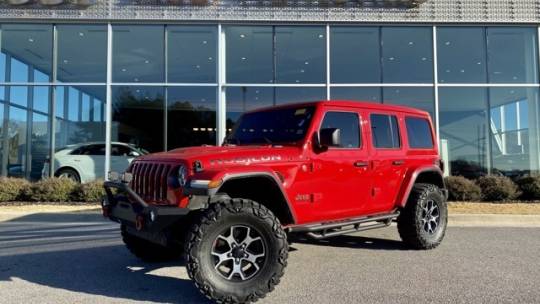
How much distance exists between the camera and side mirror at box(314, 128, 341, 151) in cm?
497

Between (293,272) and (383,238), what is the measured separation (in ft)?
9.03

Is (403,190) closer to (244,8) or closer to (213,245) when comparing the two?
(213,245)

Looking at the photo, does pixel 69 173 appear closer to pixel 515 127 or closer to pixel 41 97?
pixel 41 97

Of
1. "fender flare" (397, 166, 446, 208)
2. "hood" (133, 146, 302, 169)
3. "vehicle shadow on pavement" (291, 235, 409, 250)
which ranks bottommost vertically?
"vehicle shadow on pavement" (291, 235, 409, 250)

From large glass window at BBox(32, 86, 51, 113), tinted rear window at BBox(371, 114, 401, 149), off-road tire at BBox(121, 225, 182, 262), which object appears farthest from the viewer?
large glass window at BBox(32, 86, 51, 113)

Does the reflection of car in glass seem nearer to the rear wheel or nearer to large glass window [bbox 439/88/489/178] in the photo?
the rear wheel

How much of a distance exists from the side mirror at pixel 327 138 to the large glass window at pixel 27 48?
1300 cm

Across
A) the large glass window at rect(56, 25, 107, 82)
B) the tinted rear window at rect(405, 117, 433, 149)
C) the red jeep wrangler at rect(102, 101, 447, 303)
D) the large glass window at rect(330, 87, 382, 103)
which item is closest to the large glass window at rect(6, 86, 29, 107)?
the large glass window at rect(56, 25, 107, 82)

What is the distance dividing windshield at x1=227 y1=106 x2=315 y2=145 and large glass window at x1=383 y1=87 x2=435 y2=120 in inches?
405

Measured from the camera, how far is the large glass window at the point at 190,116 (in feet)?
50.1

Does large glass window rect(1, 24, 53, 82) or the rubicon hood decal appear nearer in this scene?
the rubicon hood decal

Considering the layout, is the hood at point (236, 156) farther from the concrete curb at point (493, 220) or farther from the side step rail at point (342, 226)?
the concrete curb at point (493, 220)

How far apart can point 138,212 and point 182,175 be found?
1.74ft

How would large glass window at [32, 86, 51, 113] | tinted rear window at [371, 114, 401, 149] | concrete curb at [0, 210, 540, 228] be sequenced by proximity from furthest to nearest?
large glass window at [32, 86, 51, 113] < concrete curb at [0, 210, 540, 228] < tinted rear window at [371, 114, 401, 149]
